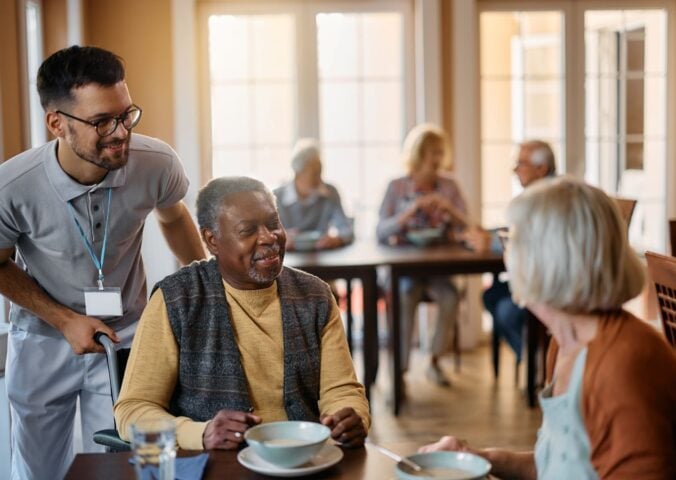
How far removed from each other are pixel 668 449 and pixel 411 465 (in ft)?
1.39

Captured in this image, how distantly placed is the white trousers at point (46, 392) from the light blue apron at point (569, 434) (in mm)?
1430

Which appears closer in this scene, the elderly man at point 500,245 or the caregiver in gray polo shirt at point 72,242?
the caregiver in gray polo shirt at point 72,242

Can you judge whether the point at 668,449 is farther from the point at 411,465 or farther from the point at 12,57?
the point at 12,57

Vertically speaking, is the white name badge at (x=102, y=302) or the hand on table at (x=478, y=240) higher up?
the white name badge at (x=102, y=302)

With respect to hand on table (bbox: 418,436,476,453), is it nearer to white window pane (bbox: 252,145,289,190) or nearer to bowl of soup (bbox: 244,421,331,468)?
bowl of soup (bbox: 244,421,331,468)

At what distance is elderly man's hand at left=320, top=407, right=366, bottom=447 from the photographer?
1.96 meters

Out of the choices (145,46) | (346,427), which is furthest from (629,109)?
(346,427)

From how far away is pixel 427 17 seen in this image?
6.10 meters

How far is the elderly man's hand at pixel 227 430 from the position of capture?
1894mm

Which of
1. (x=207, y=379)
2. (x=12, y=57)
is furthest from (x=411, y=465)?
(x=12, y=57)

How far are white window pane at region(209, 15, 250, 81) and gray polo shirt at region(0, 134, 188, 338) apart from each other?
11.8ft

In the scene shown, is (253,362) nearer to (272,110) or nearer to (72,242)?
(72,242)

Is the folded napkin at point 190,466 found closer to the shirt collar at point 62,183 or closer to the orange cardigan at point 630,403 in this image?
the orange cardigan at point 630,403

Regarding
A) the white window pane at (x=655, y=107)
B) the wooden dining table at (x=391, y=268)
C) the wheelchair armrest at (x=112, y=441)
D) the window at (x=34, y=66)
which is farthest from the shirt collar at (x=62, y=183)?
the white window pane at (x=655, y=107)
